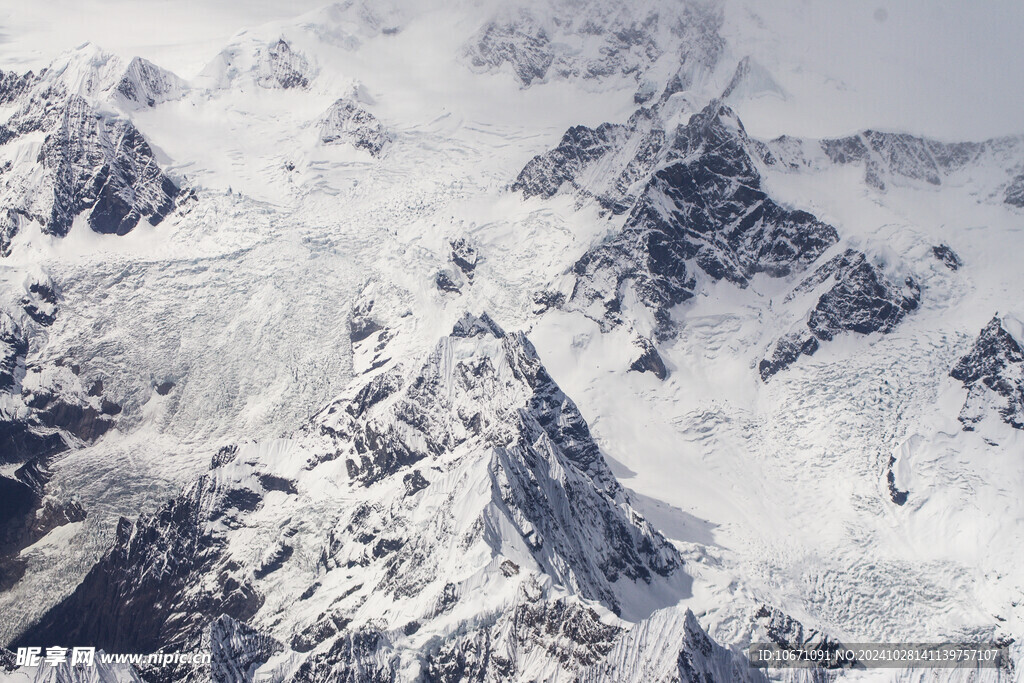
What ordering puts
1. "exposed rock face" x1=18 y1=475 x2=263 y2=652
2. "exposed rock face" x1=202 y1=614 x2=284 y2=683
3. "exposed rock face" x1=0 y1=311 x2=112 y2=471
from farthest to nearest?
"exposed rock face" x1=0 y1=311 x2=112 y2=471
"exposed rock face" x1=18 y1=475 x2=263 y2=652
"exposed rock face" x1=202 y1=614 x2=284 y2=683

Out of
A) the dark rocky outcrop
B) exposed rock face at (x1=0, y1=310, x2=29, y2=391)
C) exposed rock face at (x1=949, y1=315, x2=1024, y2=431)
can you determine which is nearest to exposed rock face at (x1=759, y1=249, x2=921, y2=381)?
exposed rock face at (x1=949, y1=315, x2=1024, y2=431)

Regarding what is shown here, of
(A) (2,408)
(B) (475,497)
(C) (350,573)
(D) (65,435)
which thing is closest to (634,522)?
(B) (475,497)

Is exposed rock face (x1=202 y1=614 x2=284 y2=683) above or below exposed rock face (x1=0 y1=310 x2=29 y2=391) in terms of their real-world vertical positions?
above

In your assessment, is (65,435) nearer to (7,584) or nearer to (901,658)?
(7,584)

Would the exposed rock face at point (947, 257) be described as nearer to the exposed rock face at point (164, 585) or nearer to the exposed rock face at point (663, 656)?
the exposed rock face at point (663, 656)

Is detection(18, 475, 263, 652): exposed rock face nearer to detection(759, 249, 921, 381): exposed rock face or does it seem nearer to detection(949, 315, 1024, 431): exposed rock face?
detection(759, 249, 921, 381): exposed rock face

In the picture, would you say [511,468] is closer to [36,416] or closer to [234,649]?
[234,649]

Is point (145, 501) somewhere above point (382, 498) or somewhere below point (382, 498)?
below
